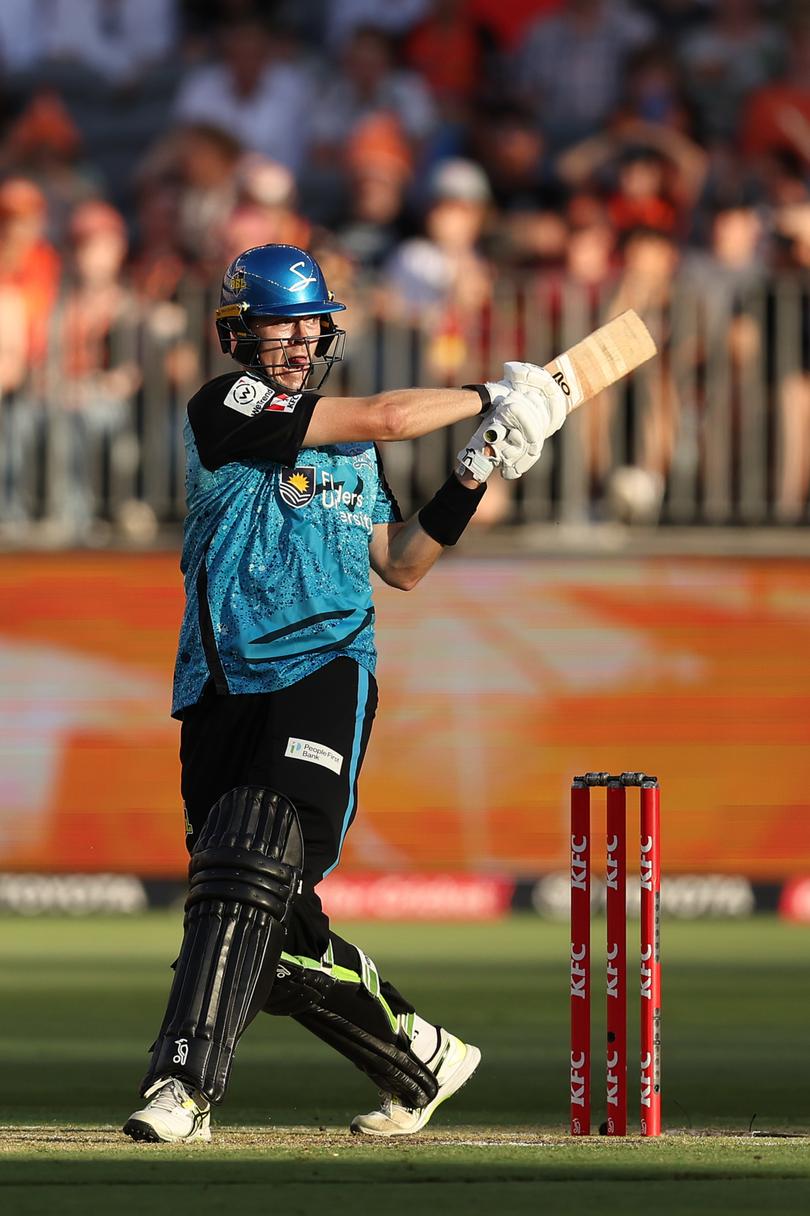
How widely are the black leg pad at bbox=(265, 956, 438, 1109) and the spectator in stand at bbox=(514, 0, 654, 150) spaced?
32.1 feet

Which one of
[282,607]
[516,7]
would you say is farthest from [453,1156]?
[516,7]

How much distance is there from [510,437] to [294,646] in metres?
0.76

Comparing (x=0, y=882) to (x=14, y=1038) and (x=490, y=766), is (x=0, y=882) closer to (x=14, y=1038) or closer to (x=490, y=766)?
(x=490, y=766)

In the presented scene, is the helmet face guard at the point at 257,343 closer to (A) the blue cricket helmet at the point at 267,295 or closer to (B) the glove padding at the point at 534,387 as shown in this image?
(A) the blue cricket helmet at the point at 267,295

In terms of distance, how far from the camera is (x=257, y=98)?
15.3 m

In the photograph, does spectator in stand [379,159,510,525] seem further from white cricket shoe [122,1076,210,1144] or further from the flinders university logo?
white cricket shoe [122,1076,210,1144]

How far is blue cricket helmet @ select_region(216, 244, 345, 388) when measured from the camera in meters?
6.14

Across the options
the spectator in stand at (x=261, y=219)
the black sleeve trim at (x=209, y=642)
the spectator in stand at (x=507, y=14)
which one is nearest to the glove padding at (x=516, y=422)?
the black sleeve trim at (x=209, y=642)

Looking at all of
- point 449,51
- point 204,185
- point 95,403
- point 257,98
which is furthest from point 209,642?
point 449,51

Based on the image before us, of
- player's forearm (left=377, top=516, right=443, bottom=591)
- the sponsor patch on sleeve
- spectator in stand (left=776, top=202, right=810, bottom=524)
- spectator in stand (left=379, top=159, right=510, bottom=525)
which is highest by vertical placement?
spectator in stand (left=379, top=159, right=510, bottom=525)

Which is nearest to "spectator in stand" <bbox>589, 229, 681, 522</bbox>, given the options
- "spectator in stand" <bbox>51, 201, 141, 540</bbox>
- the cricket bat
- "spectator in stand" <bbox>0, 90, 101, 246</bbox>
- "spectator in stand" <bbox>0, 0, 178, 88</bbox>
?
"spectator in stand" <bbox>51, 201, 141, 540</bbox>

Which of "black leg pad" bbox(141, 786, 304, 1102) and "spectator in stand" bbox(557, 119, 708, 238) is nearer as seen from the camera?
"black leg pad" bbox(141, 786, 304, 1102)

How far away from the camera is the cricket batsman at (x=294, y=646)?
5.73 m

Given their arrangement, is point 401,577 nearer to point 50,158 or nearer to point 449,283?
point 449,283
